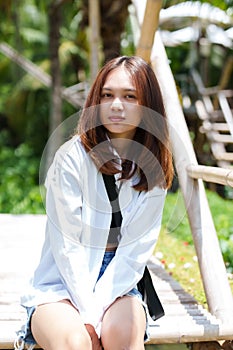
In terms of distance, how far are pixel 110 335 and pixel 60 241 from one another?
1.20 ft

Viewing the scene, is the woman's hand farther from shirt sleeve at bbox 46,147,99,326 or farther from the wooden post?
the wooden post

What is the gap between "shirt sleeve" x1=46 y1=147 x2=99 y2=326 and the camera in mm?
2018

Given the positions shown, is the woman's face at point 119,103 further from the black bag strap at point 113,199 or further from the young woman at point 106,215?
the black bag strap at point 113,199

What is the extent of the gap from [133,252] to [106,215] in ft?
0.54

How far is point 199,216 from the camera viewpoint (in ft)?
9.67

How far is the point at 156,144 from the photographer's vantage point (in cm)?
230

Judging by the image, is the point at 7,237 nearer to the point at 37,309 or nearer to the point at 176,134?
the point at 176,134

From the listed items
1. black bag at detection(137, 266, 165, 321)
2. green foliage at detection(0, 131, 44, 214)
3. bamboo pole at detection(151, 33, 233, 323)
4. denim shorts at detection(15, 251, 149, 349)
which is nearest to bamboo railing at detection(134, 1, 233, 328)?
bamboo pole at detection(151, 33, 233, 323)

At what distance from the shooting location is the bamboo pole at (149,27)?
3.51m

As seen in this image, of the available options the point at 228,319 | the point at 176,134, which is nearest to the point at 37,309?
the point at 228,319

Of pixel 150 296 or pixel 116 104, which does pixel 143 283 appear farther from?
pixel 116 104

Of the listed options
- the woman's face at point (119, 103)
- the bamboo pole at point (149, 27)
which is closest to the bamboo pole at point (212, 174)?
the woman's face at point (119, 103)

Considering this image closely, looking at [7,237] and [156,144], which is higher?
[156,144]

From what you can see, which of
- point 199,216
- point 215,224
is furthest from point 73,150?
point 215,224
